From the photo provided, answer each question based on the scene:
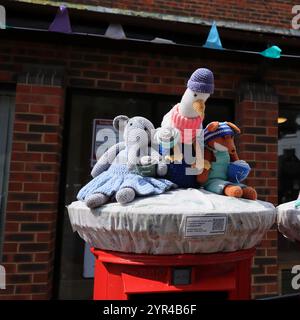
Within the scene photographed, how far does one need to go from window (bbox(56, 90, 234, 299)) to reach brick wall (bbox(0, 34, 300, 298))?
0.12m

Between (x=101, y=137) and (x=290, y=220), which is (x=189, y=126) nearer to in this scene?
(x=290, y=220)

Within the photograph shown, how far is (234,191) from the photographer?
148cm

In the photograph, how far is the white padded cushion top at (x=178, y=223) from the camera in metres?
1.27

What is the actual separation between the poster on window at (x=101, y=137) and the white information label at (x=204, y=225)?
2.13 meters

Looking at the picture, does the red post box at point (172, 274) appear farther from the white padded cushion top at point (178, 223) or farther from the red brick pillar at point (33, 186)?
the red brick pillar at point (33, 186)

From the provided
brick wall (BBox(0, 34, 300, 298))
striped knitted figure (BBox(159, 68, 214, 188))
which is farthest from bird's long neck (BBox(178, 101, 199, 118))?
brick wall (BBox(0, 34, 300, 298))

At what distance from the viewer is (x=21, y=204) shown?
2939 millimetres

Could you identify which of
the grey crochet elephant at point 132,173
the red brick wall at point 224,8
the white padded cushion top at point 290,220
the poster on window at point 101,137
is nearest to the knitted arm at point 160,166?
the grey crochet elephant at point 132,173

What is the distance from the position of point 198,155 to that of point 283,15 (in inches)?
145

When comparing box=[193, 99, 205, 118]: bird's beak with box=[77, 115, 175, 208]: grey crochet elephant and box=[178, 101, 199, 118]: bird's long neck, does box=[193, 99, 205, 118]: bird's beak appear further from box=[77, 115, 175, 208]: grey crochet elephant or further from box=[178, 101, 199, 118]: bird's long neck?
box=[77, 115, 175, 208]: grey crochet elephant

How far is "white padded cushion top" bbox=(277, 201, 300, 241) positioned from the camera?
1621 mm

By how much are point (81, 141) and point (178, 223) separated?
2208mm

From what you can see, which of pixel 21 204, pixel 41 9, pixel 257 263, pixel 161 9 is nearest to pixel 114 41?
pixel 41 9

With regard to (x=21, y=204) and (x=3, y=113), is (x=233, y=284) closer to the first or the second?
(x=21, y=204)
